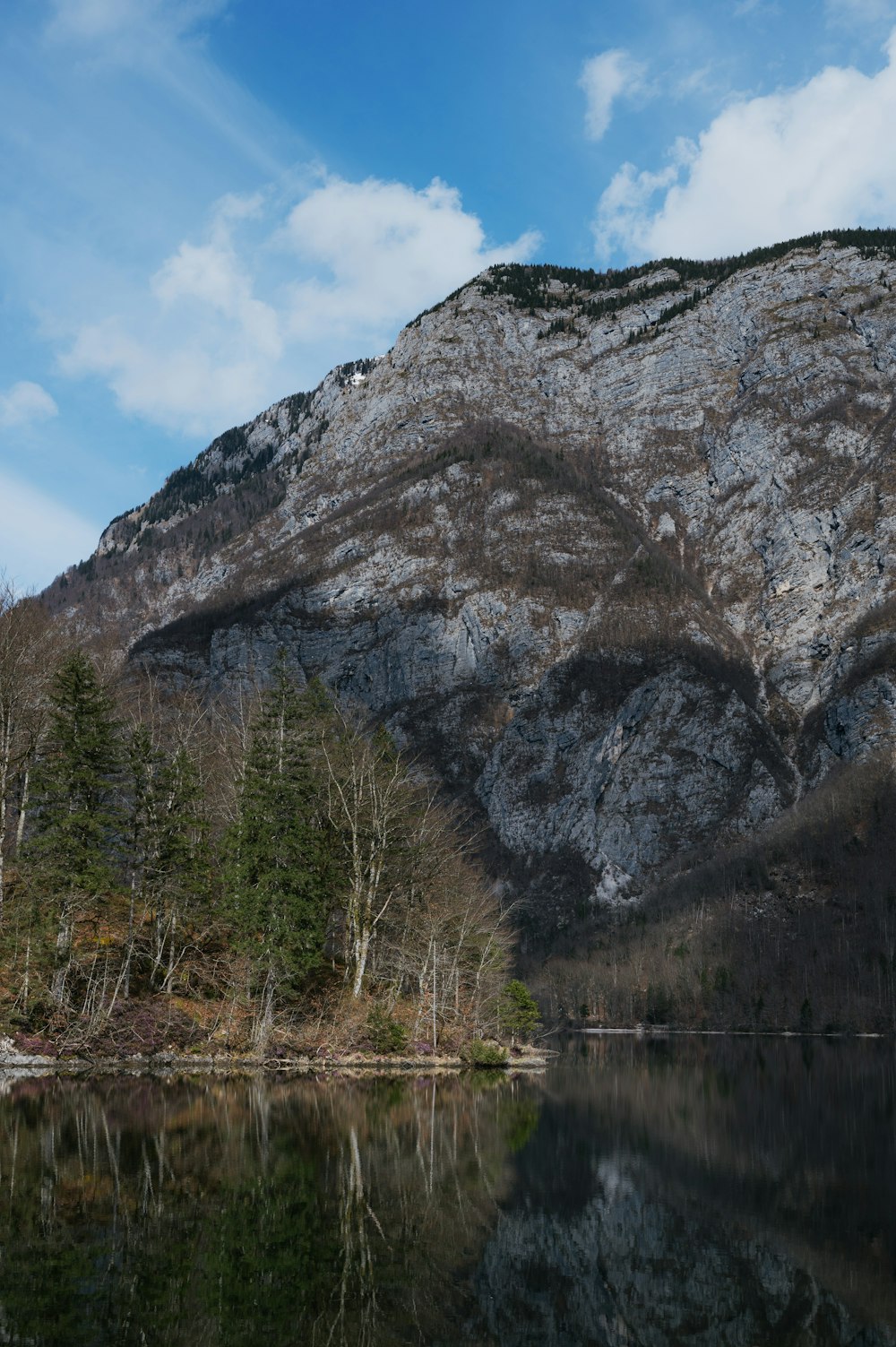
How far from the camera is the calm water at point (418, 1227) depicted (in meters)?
10.8

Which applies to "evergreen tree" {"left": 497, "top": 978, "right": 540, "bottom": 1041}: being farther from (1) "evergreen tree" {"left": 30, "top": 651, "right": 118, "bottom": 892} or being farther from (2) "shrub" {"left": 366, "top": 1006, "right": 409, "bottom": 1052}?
(1) "evergreen tree" {"left": 30, "top": 651, "right": 118, "bottom": 892}

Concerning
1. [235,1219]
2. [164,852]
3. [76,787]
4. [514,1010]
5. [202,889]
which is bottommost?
[514,1010]

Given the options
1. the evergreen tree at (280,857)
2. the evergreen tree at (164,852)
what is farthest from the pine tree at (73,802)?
the evergreen tree at (280,857)

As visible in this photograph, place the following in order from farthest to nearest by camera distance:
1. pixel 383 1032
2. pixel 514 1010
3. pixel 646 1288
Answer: pixel 514 1010 → pixel 383 1032 → pixel 646 1288

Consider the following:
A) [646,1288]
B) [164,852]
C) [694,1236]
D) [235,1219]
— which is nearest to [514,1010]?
[164,852]

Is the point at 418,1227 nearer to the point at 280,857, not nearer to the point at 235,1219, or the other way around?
the point at 235,1219

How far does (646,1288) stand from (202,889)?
3244 cm

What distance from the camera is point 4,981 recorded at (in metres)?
37.3

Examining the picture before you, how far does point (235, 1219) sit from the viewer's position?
14.0 metres

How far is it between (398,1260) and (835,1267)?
5976 millimetres

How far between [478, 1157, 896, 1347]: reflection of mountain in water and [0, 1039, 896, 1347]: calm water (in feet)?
0.14

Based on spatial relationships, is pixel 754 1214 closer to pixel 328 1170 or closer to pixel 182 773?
pixel 328 1170

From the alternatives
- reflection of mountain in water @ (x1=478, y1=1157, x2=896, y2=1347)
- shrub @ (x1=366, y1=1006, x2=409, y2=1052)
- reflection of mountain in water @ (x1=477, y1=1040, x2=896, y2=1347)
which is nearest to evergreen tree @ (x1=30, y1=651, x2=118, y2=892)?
shrub @ (x1=366, y1=1006, x2=409, y2=1052)

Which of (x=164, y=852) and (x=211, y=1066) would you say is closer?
(x=211, y=1066)
